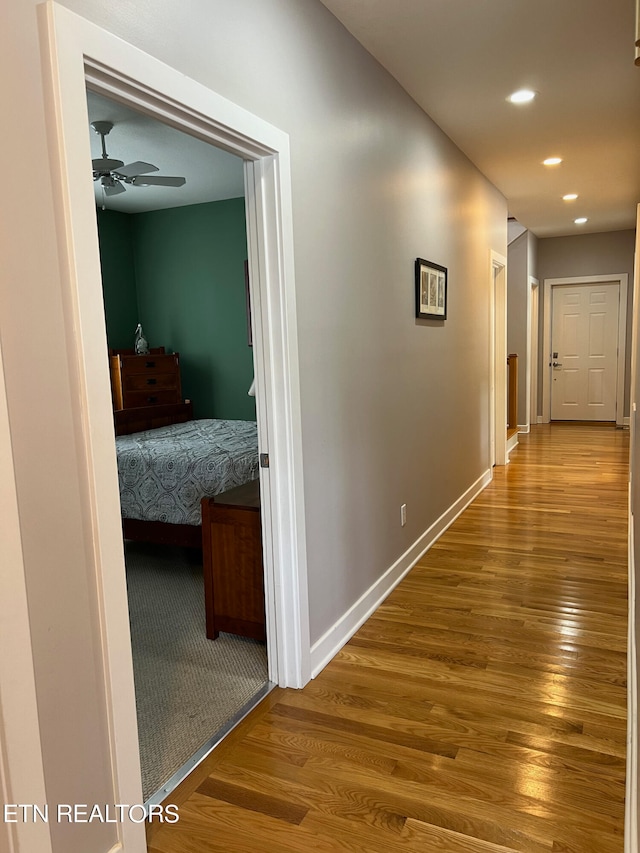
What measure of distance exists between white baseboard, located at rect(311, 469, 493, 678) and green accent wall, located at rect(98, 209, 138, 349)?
3.72 m

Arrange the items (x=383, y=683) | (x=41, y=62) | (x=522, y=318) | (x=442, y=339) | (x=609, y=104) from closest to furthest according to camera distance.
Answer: (x=41, y=62)
(x=383, y=683)
(x=609, y=104)
(x=442, y=339)
(x=522, y=318)

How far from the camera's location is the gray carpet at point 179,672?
7.00 feet

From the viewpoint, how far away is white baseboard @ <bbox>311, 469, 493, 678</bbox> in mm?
2602

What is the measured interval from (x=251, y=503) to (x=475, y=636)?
1.16 m

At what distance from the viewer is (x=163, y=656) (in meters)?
2.75

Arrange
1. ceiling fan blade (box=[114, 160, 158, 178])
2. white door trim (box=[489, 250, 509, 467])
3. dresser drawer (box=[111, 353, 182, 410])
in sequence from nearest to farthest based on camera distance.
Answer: ceiling fan blade (box=[114, 160, 158, 178]) < dresser drawer (box=[111, 353, 182, 410]) < white door trim (box=[489, 250, 509, 467])

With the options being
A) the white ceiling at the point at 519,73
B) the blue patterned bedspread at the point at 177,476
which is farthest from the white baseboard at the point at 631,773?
the white ceiling at the point at 519,73

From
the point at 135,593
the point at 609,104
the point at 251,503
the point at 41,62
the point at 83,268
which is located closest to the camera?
the point at 41,62

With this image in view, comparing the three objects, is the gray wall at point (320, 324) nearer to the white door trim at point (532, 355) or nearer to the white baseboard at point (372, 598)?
the white baseboard at point (372, 598)

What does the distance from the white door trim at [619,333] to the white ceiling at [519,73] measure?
140 inches

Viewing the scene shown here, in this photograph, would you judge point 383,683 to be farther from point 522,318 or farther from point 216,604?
point 522,318

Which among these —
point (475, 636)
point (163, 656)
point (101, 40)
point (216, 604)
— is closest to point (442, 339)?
point (475, 636)

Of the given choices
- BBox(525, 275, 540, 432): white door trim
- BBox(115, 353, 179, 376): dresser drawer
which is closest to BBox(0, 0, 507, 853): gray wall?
BBox(115, 353, 179, 376): dresser drawer

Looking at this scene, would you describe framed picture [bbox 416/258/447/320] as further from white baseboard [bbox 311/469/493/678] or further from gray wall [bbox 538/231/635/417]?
gray wall [bbox 538/231/635/417]
